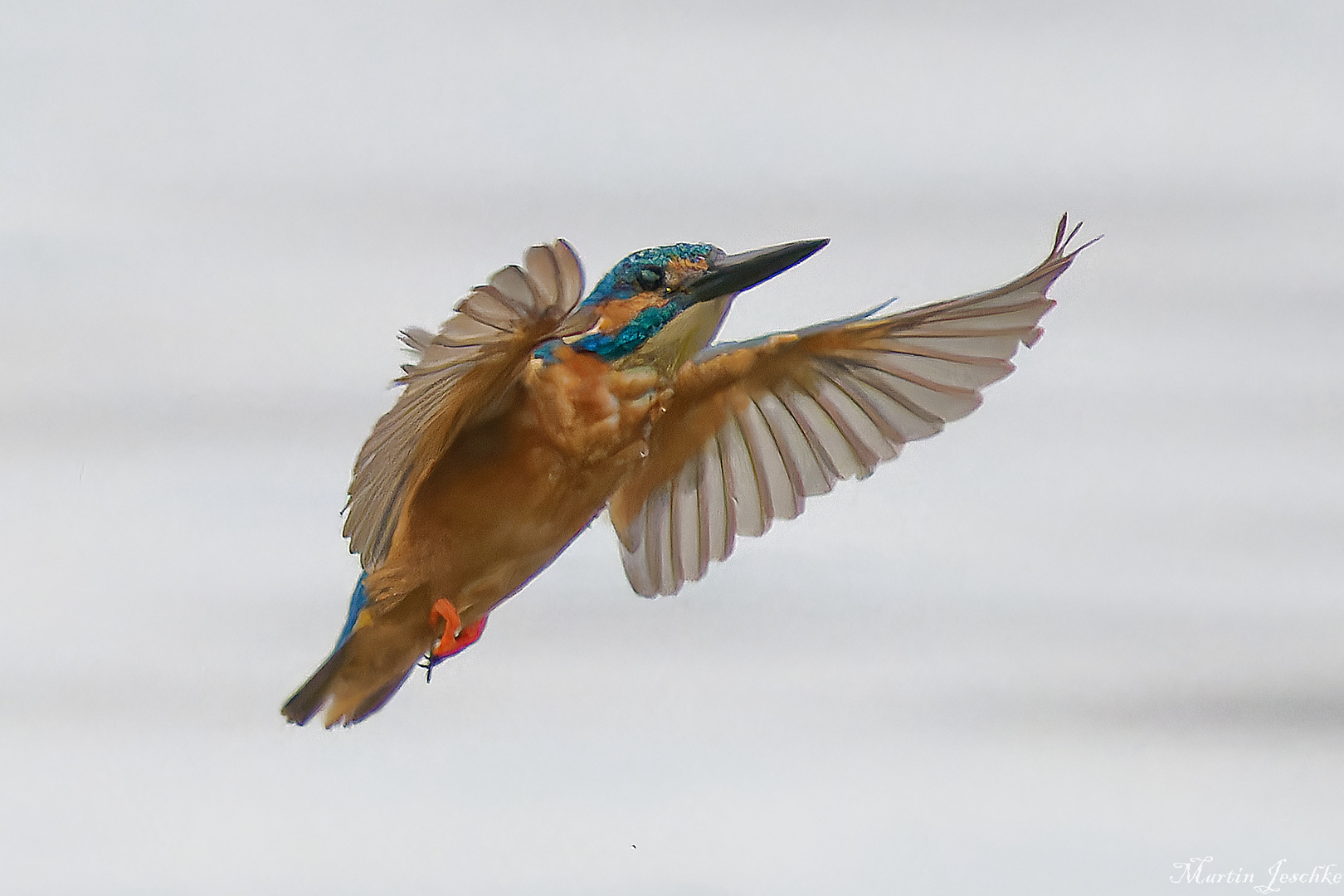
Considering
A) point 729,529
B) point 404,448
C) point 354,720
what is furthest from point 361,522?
point 729,529

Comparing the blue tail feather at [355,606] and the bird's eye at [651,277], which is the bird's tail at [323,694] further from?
the bird's eye at [651,277]

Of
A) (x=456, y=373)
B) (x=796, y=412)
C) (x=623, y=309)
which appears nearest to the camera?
(x=456, y=373)

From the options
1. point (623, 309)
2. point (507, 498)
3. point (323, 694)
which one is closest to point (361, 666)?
point (323, 694)

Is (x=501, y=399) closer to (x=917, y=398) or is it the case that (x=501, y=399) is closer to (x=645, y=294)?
(x=645, y=294)

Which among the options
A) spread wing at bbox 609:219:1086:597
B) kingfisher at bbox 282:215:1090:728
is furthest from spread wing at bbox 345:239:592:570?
spread wing at bbox 609:219:1086:597

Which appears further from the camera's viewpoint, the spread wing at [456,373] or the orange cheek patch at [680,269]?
the orange cheek patch at [680,269]

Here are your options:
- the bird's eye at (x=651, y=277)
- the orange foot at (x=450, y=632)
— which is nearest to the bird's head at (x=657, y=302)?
the bird's eye at (x=651, y=277)

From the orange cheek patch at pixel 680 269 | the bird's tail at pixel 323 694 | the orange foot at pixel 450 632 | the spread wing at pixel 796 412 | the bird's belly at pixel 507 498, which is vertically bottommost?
the bird's tail at pixel 323 694

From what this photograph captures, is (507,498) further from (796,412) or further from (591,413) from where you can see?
(796,412)
